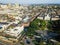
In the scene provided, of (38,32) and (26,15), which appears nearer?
(38,32)

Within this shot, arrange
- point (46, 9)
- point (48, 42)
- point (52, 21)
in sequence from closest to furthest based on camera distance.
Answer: point (48, 42)
point (52, 21)
point (46, 9)

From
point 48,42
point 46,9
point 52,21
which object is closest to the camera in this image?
point 48,42

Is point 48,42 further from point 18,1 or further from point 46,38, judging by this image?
point 18,1

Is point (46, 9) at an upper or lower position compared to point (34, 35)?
upper

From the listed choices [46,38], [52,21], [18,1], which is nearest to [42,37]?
[46,38]

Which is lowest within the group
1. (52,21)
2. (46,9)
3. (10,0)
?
(52,21)

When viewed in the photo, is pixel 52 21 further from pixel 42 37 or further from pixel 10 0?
pixel 10 0

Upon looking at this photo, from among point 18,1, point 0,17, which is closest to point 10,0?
point 18,1
